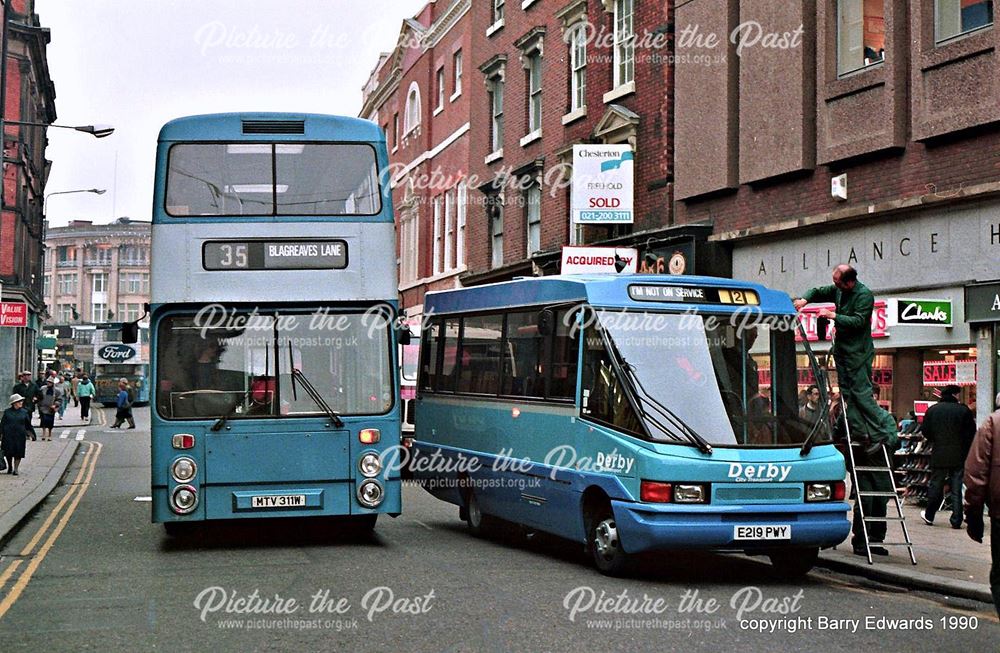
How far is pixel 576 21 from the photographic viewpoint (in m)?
30.5

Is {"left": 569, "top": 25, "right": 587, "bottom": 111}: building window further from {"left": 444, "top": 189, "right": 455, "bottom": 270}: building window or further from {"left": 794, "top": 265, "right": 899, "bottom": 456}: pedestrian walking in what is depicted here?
{"left": 794, "top": 265, "right": 899, "bottom": 456}: pedestrian walking

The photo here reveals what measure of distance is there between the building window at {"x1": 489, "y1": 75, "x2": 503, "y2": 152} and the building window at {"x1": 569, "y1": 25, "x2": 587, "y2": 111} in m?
5.32

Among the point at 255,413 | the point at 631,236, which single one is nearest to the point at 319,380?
the point at 255,413

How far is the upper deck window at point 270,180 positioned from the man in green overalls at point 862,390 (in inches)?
178

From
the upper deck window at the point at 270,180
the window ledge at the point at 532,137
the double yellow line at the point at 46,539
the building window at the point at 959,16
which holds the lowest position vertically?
the double yellow line at the point at 46,539

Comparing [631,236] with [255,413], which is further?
[631,236]

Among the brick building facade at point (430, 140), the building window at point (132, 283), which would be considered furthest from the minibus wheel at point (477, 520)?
the building window at point (132, 283)

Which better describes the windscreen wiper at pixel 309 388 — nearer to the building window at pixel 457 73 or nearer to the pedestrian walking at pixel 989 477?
the pedestrian walking at pixel 989 477

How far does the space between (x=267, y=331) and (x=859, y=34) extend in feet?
36.2

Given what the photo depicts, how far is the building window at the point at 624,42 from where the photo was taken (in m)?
27.5

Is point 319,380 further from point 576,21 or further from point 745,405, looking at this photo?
point 576,21

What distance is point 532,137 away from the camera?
32.9 metres

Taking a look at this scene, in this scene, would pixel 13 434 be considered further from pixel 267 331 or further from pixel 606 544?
pixel 606 544

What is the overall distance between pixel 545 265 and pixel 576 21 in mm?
5664
